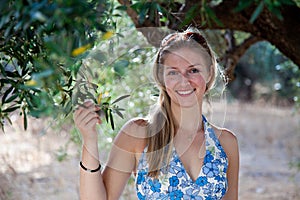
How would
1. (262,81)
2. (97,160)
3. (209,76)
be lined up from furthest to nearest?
1. (262,81)
2. (209,76)
3. (97,160)

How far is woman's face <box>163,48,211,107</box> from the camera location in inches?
84.4

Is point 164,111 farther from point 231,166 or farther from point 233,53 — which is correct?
point 233,53

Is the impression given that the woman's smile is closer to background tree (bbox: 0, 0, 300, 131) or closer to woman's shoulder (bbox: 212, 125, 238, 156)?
background tree (bbox: 0, 0, 300, 131)

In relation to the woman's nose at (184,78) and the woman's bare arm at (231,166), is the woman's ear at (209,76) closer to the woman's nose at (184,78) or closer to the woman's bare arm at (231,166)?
the woman's nose at (184,78)

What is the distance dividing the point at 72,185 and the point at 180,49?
362 centimetres

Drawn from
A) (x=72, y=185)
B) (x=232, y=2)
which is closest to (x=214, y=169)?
(x=232, y=2)

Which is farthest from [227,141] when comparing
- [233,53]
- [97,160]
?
[233,53]

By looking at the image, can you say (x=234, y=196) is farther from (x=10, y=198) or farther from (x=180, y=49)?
(x=10, y=198)

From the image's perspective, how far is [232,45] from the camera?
162 inches

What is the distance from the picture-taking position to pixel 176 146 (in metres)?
2.38

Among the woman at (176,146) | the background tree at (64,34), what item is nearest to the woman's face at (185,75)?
the woman at (176,146)

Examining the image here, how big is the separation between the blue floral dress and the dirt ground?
397 mm

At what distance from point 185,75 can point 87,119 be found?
1.50 ft

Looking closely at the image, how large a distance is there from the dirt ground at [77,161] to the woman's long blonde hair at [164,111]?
18.9 inches
